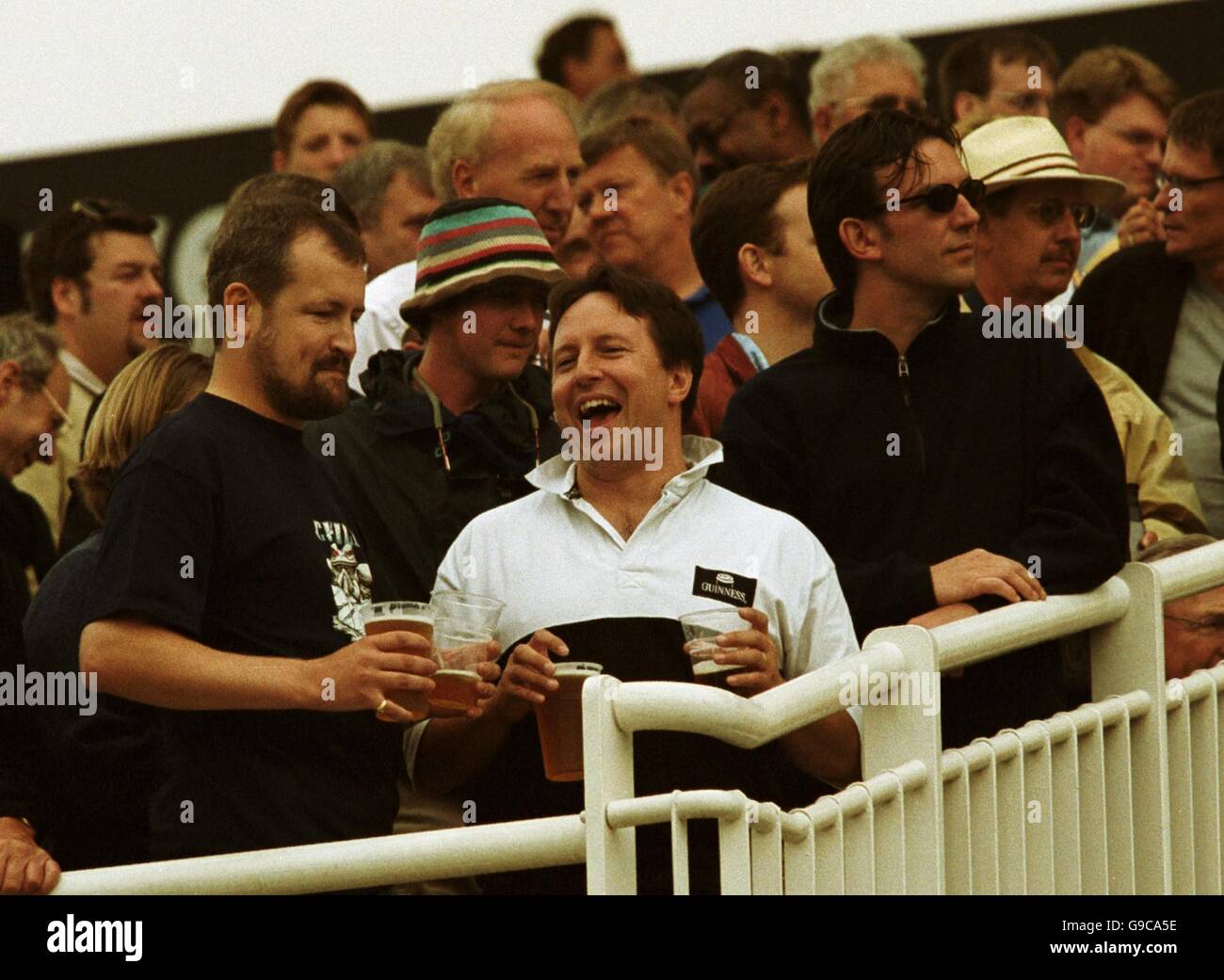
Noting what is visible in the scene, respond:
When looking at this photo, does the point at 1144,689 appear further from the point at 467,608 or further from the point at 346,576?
the point at 346,576

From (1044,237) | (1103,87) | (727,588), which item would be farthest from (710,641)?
(1103,87)

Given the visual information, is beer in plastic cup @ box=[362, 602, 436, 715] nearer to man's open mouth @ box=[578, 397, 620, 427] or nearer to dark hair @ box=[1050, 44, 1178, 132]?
man's open mouth @ box=[578, 397, 620, 427]

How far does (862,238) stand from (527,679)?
147 cm

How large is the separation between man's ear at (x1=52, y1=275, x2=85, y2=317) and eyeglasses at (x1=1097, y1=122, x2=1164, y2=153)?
11.3 ft

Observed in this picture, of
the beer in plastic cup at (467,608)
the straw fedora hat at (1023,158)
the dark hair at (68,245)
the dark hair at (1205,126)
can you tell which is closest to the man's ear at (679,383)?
the beer in plastic cup at (467,608)

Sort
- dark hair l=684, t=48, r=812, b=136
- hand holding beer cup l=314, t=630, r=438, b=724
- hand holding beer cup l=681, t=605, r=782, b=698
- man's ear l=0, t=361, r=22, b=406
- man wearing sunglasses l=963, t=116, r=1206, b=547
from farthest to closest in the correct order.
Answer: dark hair l=684, t=48, r=812, b=136
man's ear l=0, t=361, r=22, b=406
man wearing sunglasses l=963, t=116, r=1206, b=547
hand holding beer cup l=681, t=605, r=782, b=698
hand holding beer cup l=314, t=630, r=438, b=724

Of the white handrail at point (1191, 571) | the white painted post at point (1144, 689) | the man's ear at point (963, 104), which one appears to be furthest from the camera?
the man's ear at point (963, 104)

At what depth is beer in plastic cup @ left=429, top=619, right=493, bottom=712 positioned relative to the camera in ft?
12.3

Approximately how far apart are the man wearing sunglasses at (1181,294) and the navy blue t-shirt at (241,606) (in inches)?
111

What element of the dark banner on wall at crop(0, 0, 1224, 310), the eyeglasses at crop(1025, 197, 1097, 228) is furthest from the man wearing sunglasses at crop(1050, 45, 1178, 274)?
the dark banner on wall at crop(0, 0, 1224, 310)

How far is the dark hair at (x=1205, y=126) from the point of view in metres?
6.00

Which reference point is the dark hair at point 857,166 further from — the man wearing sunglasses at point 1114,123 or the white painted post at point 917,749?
the man wearing sunglasses at point 1114,123
